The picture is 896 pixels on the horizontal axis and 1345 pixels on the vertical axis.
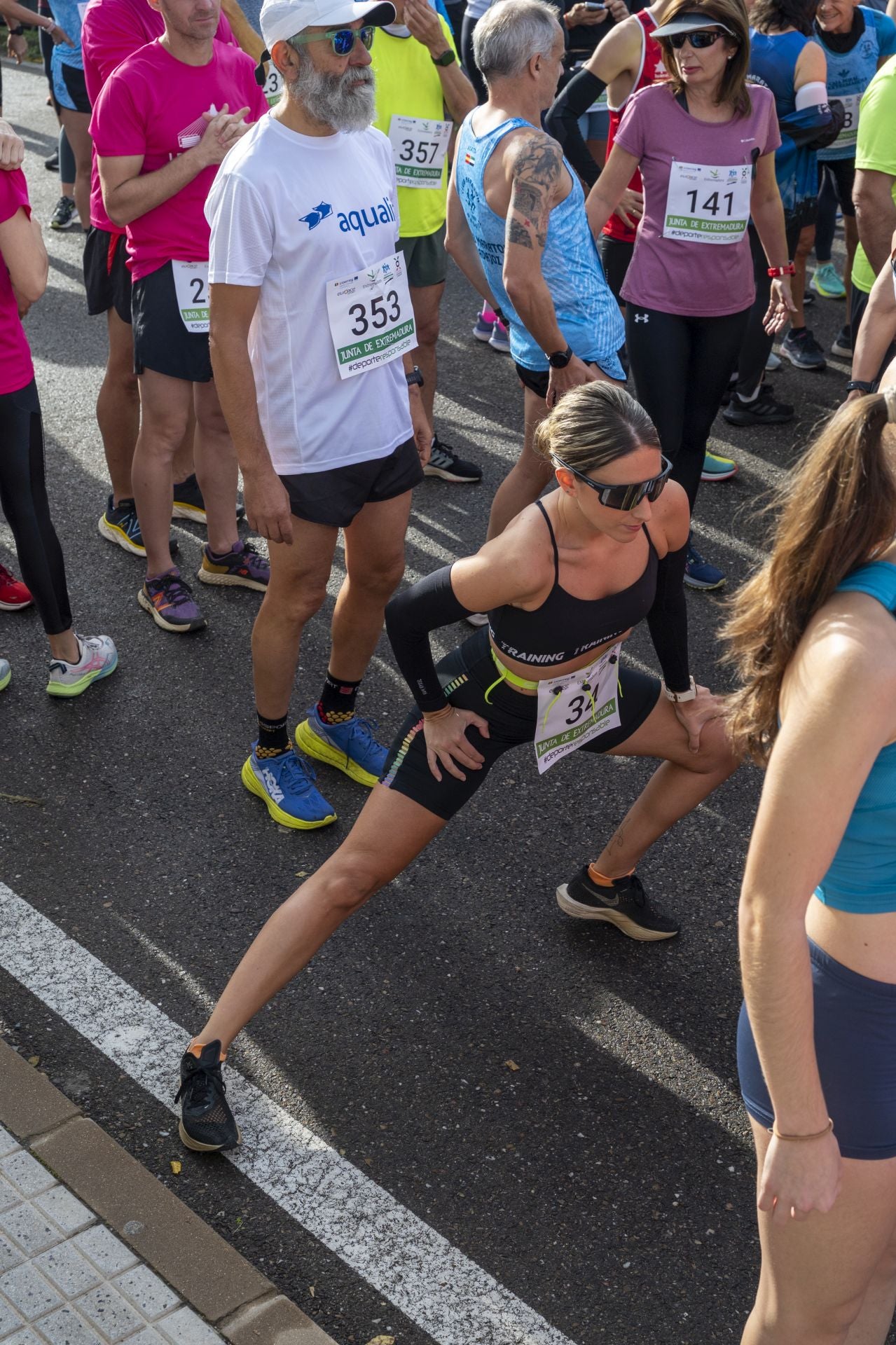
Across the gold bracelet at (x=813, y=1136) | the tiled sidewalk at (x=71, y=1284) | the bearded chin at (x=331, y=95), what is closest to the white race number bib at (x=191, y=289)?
the bearded chin at (x=331, y=95)

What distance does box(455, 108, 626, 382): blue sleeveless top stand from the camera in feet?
14.6

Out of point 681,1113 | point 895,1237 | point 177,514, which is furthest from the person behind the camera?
point 177,514

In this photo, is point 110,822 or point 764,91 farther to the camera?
point 764,91

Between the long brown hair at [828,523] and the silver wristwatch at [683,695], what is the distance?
1.34 meters

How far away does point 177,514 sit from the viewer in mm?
5676

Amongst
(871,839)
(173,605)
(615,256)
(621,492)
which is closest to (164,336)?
(173,605)

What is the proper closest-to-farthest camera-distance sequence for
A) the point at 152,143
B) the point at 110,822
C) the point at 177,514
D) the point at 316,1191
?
the point at 316,1191, the point at 110,822, the point at 152,143, the point at 177,514

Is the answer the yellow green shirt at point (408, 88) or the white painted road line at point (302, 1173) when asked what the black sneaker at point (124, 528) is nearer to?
the yellow green shirt at point (408, 88)

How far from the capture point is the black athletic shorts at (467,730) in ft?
9.85

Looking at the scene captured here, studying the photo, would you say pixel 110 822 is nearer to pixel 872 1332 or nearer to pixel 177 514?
pixel 177 514

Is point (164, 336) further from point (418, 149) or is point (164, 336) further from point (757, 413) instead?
point (757, 413)

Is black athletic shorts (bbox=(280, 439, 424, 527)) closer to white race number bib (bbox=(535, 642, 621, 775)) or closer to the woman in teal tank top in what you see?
white race number bib (bbox=(535, 642, 621, 775))

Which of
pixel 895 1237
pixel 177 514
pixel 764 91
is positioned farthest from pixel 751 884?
pixel 177 514

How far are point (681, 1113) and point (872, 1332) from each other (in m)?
0.90
